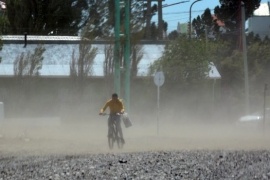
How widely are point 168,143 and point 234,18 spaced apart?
41137mm

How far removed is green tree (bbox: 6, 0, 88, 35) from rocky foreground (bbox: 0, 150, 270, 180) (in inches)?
1705

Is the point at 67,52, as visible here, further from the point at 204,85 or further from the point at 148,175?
the point at 148,175

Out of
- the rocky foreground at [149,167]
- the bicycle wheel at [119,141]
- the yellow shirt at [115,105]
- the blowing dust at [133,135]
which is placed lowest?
the blowing dust at [133,135]

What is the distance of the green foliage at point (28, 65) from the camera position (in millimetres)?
42125

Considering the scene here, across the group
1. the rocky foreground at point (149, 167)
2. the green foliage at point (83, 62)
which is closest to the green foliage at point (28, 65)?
the green foliage at point (83, 62)

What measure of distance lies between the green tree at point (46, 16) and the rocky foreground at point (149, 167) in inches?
1705

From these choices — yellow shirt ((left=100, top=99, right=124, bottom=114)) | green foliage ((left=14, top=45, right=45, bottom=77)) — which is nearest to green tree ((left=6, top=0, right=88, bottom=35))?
green foliage ((left=14, top=45, right=45, bottom=77))

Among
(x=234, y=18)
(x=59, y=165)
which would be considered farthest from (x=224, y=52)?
(x=59, y=165)

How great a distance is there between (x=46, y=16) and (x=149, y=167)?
155 ft

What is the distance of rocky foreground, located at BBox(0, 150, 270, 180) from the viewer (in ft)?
38.5

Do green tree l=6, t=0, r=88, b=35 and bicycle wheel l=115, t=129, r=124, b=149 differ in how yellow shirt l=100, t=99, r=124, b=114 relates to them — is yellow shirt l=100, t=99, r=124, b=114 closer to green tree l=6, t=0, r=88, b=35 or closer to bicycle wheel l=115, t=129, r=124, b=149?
bicycle wheel l=115, t=129, r=124, b=149

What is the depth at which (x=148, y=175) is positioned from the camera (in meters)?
11.8

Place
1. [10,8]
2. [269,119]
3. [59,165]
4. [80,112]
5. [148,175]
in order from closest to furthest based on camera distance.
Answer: [148,175] → [59,165] → [269,119] → [80,112] → [10,8]

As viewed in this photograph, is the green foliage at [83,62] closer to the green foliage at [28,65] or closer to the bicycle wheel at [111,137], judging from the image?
the green foliage at [28,65]
